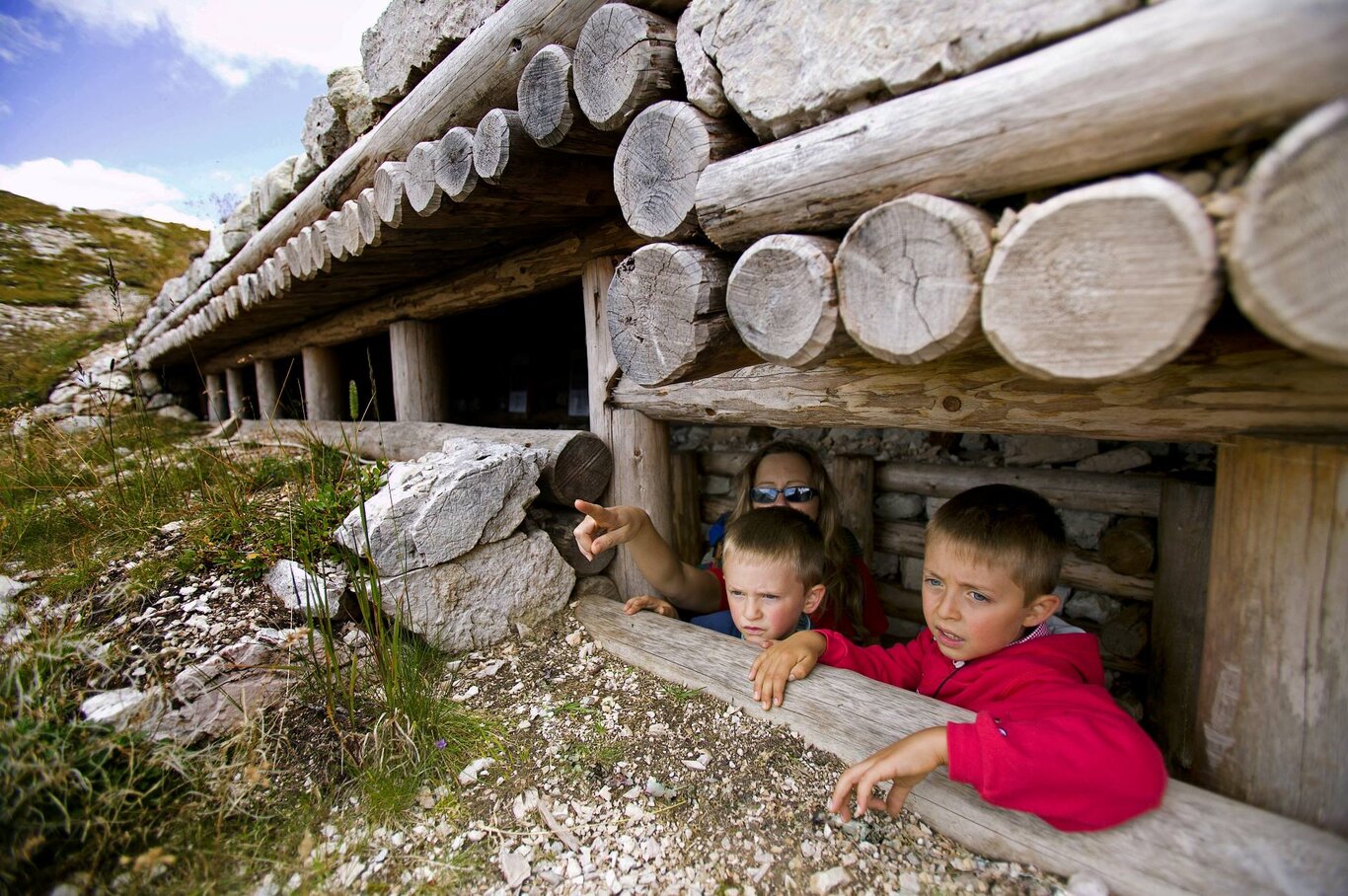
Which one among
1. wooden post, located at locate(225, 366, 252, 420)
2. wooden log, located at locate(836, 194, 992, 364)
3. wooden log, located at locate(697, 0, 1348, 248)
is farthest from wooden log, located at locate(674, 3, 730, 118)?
wooden post, located at locate(225, 366, 252, 420)

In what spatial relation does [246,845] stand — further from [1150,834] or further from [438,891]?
[1150,834]

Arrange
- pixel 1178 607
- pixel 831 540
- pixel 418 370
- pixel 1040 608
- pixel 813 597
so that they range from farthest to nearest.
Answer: pixel 418 370
pixel 831 540
pixel 1178 607
pixel 813 597
pixel 1040 608

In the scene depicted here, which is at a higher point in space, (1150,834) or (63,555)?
(63,555)

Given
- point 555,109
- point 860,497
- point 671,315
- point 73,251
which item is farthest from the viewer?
point 73,251

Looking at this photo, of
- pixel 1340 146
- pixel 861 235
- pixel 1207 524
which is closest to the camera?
pixel 1340 146

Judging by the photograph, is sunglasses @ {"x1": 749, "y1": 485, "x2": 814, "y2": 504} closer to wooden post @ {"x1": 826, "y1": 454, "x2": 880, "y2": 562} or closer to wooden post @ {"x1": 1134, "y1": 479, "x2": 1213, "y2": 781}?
wooden post @ {"x1": 826, "y1": 454, "x2": 880, "y2": 562}

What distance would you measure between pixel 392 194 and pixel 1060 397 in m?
2.47

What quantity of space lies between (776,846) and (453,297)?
130 inches

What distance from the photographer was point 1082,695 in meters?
1.58

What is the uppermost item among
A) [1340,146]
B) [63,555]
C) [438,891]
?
[1340,146]

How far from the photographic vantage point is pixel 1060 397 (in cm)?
163

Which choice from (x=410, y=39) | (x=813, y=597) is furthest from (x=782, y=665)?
(x=410, y=39)

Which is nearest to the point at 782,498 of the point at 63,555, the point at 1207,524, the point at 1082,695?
the point at 1082,695

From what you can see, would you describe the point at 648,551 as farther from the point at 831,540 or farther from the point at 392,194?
the point at 392,194
